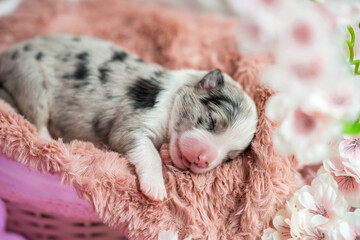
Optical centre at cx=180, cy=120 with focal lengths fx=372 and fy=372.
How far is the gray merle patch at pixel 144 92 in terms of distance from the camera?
205cm

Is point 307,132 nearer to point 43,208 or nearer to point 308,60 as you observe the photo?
point 308,60

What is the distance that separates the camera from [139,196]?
5.63ft

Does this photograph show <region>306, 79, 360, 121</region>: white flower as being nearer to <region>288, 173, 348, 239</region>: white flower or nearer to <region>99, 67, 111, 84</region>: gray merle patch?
<region>288, 173, 348, 239</region>: white flower

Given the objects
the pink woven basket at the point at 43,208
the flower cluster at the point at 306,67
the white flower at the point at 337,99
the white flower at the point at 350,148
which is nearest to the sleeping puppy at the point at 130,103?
the pink woven basket at the point at 43,208

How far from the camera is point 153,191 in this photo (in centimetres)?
170

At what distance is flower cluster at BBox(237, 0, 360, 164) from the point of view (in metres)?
0.81

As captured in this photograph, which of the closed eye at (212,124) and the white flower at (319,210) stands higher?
the closed eye at (212,124)

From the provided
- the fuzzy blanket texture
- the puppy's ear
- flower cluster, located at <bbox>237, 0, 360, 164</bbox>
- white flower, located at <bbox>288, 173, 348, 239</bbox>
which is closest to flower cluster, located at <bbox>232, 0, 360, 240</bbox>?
flower cluster, located at <bbox>237, 0, 360, 164</bbox>

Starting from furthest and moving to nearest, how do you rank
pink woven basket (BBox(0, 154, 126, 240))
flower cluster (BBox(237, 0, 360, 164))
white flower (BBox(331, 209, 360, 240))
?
pink woven basket (BBox(0, 154, 126, 240)) → white flower (BBox(331, 209, 360, 240)) → flower cluster (BBox(237, 0, 360, 164))

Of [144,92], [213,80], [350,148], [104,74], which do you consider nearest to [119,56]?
[104,74]

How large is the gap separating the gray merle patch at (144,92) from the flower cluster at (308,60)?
117 cm

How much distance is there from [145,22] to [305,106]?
2.47 meters

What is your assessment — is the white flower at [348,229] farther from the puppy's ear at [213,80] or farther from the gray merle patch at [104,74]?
the gray merle patch at [104,74]

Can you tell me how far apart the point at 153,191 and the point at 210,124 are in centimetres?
44
